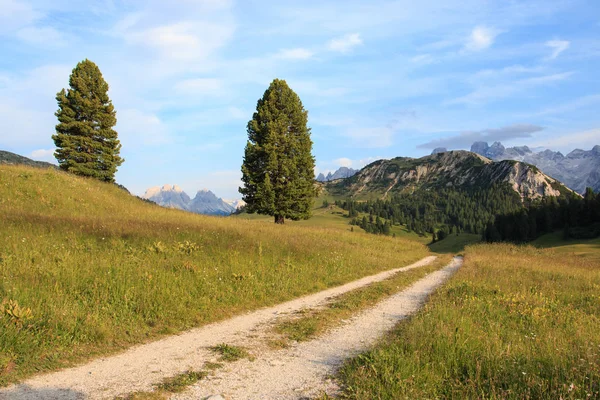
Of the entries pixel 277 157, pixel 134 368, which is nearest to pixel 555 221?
pixel 277 157

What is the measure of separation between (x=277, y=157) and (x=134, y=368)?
28914 mm

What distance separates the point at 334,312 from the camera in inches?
403

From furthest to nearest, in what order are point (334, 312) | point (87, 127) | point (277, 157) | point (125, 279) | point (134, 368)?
point (87, 127), point (277, 157), point (125, 279), point (334, 312), point (134, 368)

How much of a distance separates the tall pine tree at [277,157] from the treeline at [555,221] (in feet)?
313

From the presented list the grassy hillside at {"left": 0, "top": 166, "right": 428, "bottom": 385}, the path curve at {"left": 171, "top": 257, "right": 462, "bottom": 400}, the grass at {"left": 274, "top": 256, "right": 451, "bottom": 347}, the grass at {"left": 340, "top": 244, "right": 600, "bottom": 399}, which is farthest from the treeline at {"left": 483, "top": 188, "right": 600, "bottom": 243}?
the path curve at {"left": 171, "top": 257, "right": 462, "bottom": 400}

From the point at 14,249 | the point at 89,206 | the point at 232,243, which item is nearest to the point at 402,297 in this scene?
the point at 232,243

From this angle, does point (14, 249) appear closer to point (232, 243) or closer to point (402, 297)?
point (232, 243)

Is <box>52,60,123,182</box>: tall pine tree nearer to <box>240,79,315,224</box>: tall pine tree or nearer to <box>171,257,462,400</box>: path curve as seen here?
<box>240,79,315,224</box>: tall pine tree

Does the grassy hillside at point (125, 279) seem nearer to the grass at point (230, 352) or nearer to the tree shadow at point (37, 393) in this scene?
the tree shadow at point (37, 393)

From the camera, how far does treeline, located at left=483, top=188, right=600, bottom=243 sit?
98.4 m

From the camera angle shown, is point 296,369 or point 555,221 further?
point 555,221

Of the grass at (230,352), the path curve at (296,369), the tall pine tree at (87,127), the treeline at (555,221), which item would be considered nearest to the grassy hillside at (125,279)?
the grass at (230,352)

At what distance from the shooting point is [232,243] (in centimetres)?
1708

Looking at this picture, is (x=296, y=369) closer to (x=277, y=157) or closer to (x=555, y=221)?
(x=277, y=157)
